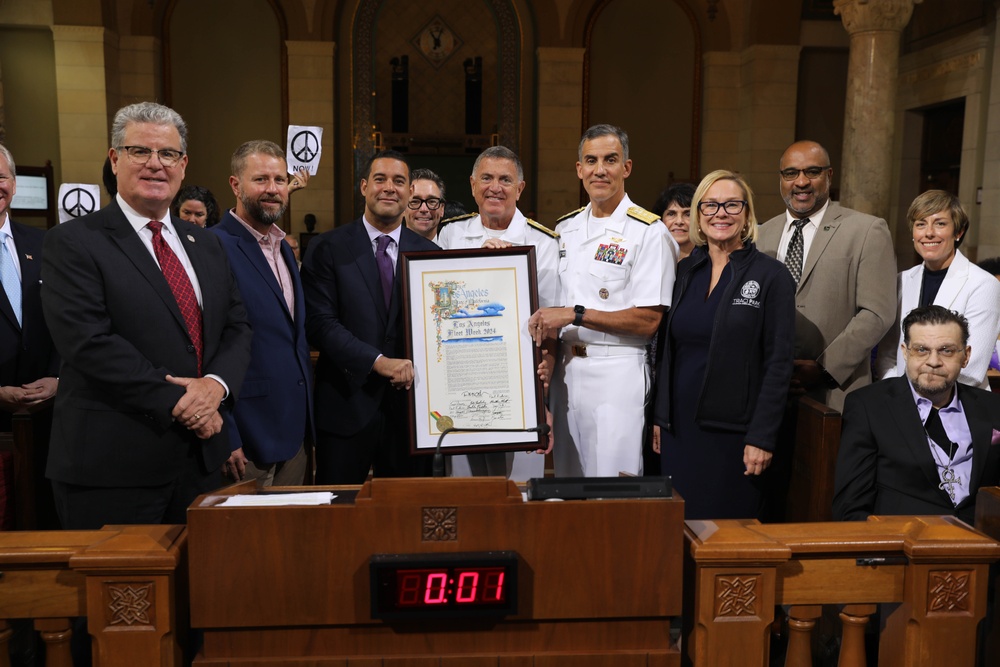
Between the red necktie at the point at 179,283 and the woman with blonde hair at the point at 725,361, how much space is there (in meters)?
1.49

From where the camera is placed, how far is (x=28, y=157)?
9.55 metres

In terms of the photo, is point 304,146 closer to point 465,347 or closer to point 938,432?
point 465,347

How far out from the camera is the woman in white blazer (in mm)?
2910

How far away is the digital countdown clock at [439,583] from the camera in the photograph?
151 centimetres

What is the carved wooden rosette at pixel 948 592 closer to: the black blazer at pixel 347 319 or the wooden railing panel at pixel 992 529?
the wooden railing panel at pixel 992 529

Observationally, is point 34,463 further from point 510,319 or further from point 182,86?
point 182,86

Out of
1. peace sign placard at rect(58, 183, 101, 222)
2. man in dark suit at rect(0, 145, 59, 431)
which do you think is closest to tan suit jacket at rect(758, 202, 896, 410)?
man in dark suit at rect(0, 145, 59, 431)

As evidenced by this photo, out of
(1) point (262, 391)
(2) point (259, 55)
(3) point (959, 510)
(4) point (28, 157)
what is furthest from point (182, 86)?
(3) point (959, 510)

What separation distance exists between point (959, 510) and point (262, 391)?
2.08 meters

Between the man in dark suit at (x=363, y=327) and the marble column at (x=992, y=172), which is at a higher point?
the marble column at (x=992, y=172)

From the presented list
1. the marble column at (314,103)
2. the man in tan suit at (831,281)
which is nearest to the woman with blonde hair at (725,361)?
the man in tan suit at (831,281)

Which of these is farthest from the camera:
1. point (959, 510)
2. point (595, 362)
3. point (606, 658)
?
point (595, 362)

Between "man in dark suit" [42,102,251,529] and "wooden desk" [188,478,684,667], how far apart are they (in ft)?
1.86

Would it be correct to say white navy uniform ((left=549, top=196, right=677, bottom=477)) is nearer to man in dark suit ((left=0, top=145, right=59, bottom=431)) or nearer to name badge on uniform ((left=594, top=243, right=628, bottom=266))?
name badge on uniform ((left=594, top=243, right=628, bottom=266))
